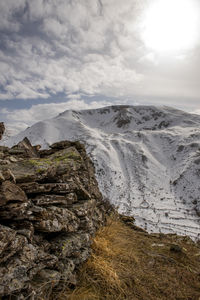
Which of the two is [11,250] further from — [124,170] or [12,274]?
[124,170]

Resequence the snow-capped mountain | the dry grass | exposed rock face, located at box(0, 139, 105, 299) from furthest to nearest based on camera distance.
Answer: the snow-capped mountain < the dry grass < exposed rock face, located at box(0, 139, 105, 299)

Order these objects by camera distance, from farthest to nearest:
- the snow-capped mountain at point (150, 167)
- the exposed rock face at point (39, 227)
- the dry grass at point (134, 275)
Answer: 1. the snow-capped mountain at point (150, 167)
2. the dry grass at point (134, 275)
3. the exposed rock face at point (39, 227)

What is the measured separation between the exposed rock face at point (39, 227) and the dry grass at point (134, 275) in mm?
474

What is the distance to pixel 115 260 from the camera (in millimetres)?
5496

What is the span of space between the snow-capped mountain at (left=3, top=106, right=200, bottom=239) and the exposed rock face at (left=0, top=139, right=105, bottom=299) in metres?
25.5

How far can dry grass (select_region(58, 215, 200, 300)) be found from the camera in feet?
13.7

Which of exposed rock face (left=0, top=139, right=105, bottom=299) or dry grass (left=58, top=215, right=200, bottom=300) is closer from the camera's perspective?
exposed rock face (left=0, top=139, right=105, bottom=299)

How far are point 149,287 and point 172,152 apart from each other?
107 m

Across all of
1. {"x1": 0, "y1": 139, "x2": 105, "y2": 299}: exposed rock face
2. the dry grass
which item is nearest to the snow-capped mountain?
the dry grass

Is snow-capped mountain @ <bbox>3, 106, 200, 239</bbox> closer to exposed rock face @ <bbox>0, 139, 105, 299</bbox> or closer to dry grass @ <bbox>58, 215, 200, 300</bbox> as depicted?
dry grass @ <bbox>58, 215, 200, 300</bbox>

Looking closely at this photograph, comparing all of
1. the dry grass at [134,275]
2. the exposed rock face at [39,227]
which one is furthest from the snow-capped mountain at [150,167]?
the exposed rock face at [39,227]

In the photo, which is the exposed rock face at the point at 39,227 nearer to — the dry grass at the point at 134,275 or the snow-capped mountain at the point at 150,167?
A: the dry grass at the point at 134,275

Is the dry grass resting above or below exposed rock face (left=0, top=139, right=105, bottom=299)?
below

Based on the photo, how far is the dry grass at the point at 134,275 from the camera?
418 centimetres
